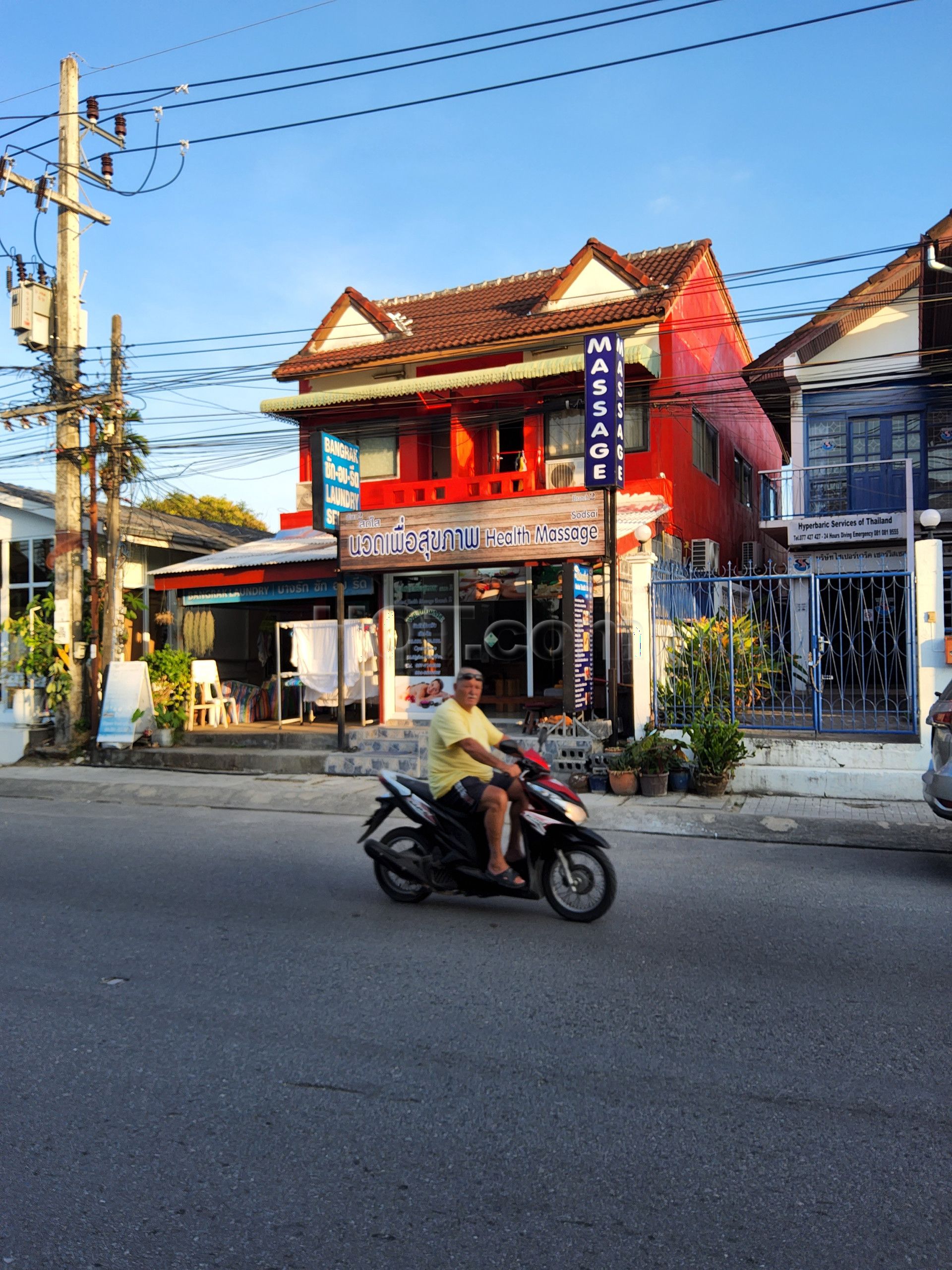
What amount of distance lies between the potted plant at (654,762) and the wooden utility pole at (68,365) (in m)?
9.83

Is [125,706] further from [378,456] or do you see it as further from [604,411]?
[604,411]

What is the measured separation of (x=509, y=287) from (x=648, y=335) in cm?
482

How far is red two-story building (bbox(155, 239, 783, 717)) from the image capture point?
50.0ft

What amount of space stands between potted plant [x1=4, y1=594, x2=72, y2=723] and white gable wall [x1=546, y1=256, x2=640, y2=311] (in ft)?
35.2

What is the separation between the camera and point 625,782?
11547mm

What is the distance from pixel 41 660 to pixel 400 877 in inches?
469

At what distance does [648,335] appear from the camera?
55.5ft

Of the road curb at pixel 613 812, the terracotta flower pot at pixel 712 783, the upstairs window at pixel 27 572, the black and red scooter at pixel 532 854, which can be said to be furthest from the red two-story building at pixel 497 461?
the black and red scooter at pixel 532 854

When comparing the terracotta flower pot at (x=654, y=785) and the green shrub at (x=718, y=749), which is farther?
the terracotta flower pot at (x=654, y=785)

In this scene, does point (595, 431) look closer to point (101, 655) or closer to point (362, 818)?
point (362, 818)

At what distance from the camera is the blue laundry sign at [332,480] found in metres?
14.7

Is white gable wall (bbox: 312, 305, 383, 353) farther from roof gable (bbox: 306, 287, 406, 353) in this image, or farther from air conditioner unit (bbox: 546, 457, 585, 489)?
air conditioner unit (bbox: 546, 457, 585, 489)

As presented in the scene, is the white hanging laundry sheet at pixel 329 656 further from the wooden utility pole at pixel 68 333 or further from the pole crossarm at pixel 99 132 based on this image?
the pole crossarm at pixel 99 132

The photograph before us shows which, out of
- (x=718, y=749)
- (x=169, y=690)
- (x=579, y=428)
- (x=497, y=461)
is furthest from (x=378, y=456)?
(x=718, y=749)
